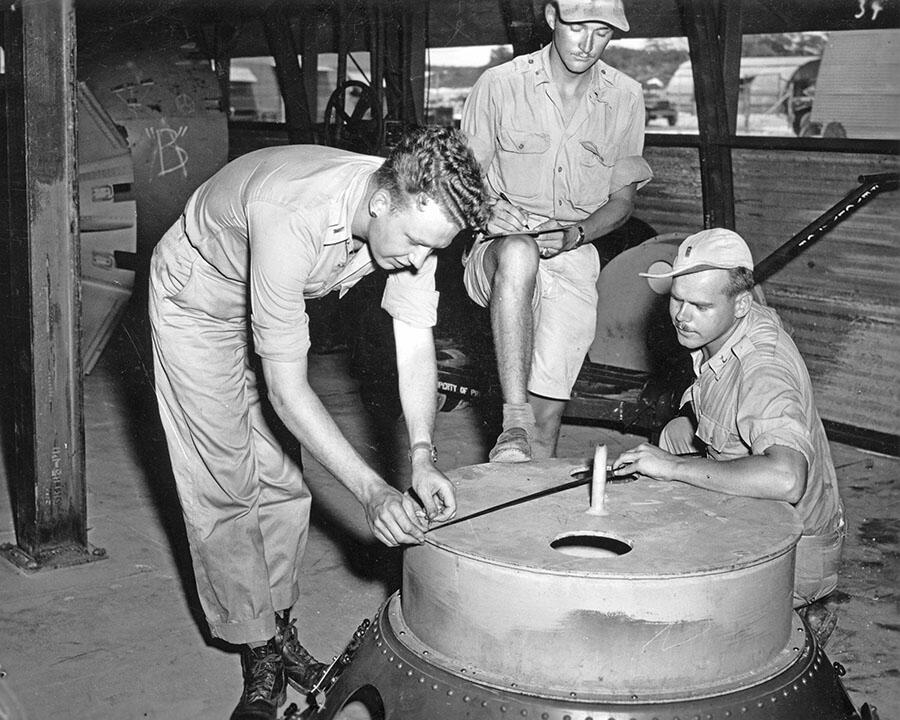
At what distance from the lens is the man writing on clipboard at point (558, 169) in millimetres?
3779

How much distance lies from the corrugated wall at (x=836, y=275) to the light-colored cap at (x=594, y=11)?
332 centimetres

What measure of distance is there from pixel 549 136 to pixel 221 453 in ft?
5.64

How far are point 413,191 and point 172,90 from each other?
5766 millimetres

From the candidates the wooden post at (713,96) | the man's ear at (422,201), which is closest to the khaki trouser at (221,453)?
the man's ear at (422,201)

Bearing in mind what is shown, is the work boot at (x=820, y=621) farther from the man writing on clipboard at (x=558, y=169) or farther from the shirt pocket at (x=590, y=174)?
the shirt pocket at (x=590, y=174)

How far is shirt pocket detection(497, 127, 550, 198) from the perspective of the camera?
3.94 metres

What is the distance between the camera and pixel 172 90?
300 inches

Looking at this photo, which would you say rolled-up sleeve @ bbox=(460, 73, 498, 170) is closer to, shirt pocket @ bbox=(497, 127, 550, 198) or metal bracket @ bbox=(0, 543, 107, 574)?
shirt pocket @ bbox=(497, 127, 550, 198)

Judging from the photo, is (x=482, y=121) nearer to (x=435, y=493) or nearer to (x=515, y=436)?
(x=515, y=436)

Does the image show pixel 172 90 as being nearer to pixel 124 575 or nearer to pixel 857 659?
pixel 124 575

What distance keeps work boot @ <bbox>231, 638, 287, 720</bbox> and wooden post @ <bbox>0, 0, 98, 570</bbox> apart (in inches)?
56.0

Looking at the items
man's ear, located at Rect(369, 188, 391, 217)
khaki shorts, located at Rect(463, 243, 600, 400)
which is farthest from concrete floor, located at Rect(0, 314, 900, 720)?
man's ear, located at Rect(369, 188, 391, 217)

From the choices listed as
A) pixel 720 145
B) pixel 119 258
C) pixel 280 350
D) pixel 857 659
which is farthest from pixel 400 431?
pixel 280 350

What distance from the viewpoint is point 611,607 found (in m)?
2.03
